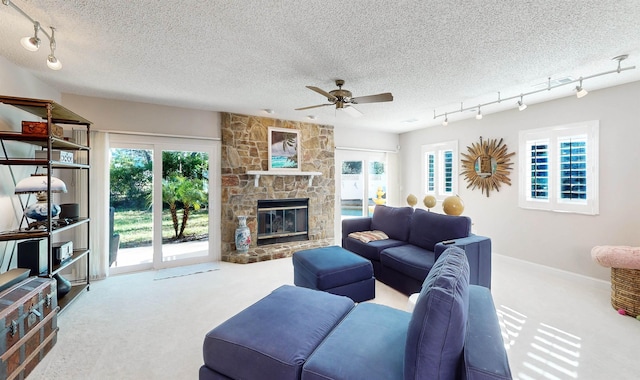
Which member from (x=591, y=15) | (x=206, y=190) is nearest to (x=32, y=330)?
(x=206, y=190)

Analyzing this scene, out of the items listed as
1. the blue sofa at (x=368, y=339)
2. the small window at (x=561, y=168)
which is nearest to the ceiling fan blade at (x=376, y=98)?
the blue sofa at (x=368, y=339)

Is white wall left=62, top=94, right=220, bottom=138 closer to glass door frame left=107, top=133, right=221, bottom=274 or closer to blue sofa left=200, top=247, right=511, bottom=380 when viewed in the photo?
glass door frame left=107, top=133, right=221, bottom=274

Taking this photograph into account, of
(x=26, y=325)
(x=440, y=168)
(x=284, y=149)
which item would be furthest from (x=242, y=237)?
(x=440, y=168)

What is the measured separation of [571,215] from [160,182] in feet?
19.7

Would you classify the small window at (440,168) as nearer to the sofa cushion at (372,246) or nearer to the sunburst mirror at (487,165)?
the sunburst mirror at (487,165)

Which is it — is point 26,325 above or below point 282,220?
below

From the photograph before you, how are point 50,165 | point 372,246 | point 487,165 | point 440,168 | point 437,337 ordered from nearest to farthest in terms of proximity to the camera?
point 437,337 < point 50,165 < point 372,246 < point 487,165 < point 440,168

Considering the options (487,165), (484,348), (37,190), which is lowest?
(484,348)

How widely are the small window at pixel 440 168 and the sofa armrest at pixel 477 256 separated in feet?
8.34

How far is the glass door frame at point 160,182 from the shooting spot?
3928 mm

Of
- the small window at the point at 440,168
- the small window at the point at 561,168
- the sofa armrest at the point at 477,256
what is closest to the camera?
the sofa armrest at the point at 477,256

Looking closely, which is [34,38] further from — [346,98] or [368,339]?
[368,339]

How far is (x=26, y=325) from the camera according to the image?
6.18ft

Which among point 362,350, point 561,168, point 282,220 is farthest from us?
point 282,220
